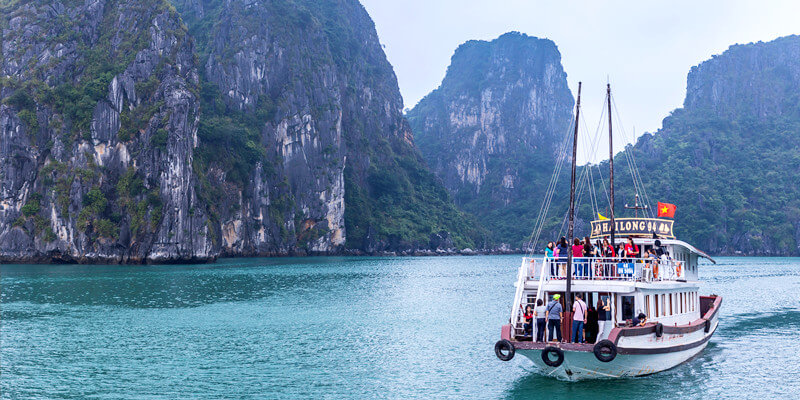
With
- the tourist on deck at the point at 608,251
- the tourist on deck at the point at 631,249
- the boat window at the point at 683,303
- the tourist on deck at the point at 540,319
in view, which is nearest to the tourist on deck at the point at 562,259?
the tourist on deck at the point at 608,251

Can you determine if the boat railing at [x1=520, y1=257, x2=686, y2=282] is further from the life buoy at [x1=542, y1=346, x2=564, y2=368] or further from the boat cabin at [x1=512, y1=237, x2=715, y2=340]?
the life buoy at [x1=542, y1=346, x2=564, y2=368]

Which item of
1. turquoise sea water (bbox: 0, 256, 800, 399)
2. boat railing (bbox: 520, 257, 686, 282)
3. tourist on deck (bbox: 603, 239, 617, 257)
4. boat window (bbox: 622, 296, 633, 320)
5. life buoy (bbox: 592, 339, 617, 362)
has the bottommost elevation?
turquoise sea water (bbox: 0, 256, 800, 399)

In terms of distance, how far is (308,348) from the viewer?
92.4 feet

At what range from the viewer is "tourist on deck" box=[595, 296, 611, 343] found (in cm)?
2002

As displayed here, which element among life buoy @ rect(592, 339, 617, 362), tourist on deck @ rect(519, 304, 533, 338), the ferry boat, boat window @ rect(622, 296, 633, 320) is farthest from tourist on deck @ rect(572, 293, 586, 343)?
boat window @ rect(622, 296, 633, 320)

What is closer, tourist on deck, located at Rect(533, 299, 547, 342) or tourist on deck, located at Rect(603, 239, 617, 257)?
tourist on deck, located at Rect(533, 299, 547, 342)

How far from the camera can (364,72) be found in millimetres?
186250

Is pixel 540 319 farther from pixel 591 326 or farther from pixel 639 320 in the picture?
pixel 639 320

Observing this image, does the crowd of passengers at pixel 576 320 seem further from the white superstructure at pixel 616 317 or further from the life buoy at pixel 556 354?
the life buoy at pixel 556 354

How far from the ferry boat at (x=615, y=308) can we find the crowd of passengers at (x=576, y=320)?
7 cm

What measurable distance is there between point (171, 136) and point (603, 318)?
82.8m

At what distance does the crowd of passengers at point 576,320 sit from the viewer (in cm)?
1945

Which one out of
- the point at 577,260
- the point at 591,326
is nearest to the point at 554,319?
the point at 591,326

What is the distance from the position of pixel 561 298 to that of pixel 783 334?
18.1 meters
